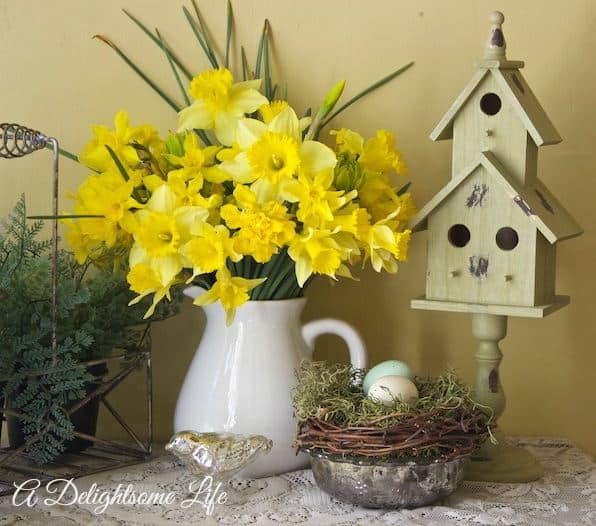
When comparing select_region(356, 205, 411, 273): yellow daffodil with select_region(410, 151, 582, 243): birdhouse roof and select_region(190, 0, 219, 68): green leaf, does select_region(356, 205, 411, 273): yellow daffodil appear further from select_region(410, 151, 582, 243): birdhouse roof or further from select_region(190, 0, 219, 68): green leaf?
select_region(190, 0, 219, 68): green leaf

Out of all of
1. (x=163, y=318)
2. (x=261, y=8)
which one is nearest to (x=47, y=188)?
(x=163, y=318)

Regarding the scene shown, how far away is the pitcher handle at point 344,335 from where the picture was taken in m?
1.04

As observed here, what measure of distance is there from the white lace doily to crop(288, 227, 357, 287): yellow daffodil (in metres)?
0.23

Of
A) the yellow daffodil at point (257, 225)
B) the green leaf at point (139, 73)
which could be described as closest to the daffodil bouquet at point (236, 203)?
the yellow daffodil at point (257, 225)

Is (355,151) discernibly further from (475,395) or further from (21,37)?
(21,37)

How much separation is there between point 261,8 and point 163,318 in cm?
41

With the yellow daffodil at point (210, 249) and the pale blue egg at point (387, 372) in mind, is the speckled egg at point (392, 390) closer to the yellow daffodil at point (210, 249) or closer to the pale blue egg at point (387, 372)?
the pale blue egg at point (387, 372)

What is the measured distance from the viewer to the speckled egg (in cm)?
91

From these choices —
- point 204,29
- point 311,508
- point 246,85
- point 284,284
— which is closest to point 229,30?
point 204,29

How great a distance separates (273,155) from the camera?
941 mm

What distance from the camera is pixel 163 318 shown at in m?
1.09

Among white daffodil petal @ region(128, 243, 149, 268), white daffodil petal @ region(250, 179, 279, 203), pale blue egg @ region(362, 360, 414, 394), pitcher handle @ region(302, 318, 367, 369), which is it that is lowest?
pale blue egg @ region(362, 360, 414, 394)

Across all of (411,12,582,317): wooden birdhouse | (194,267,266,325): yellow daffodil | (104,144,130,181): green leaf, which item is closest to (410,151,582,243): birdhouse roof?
(411,12,582,317): wooden birdhouse

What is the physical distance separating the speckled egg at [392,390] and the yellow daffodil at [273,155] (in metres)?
0.22
